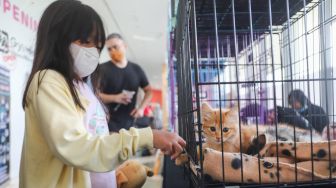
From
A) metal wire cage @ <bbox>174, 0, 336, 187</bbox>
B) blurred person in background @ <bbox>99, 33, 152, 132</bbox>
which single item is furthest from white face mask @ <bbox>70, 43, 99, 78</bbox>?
blurred person in background @ <bbox>99, 33, 152, 132</bbox>

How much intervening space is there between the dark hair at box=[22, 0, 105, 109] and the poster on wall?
156cm

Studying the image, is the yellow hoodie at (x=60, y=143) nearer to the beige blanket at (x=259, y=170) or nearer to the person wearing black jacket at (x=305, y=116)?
the beige blanket at (x=259, y=170)

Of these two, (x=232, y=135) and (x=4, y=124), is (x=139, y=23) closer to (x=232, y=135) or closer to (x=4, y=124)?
(x=4, y=124)

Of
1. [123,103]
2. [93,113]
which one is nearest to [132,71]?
[123,103]

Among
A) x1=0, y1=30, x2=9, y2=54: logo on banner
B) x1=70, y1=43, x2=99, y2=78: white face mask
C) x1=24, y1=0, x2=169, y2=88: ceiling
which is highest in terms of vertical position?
x1=24, y1=0, x2=169, y2=88: ceiling

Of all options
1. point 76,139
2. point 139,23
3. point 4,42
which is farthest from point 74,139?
point 139,23

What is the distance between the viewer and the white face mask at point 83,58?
2.25 feet

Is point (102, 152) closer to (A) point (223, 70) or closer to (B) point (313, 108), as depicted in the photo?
(B) point (313, 108)

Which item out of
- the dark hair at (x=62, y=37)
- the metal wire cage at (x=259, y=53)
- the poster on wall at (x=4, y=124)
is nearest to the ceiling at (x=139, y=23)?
the poster on wall at (x=4, y=124)

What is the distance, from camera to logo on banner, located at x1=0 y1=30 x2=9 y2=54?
205 cm

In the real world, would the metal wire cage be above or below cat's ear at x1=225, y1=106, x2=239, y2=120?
above

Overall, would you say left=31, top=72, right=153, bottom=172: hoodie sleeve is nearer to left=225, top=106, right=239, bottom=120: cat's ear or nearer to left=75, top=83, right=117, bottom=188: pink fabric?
left=75, top=83, right=117, bottom=188: pink fabric

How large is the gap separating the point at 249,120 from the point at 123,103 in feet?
2.27

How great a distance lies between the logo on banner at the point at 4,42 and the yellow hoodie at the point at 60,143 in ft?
5.42
